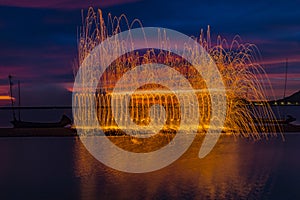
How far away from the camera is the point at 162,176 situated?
41.7 feet

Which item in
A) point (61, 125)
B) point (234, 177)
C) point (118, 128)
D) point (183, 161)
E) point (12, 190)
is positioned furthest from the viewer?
point (61, 125)

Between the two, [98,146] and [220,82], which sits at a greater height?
[220,82]

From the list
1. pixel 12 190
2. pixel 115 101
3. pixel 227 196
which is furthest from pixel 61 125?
pixel 227 196

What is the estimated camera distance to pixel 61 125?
29828 mm

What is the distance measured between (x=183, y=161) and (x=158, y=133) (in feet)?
29.4


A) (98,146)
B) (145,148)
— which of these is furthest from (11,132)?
(145,148)

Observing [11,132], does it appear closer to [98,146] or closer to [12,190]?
[98,146]

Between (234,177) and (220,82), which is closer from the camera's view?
(234,177)

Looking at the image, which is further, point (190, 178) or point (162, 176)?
point (162, 176)

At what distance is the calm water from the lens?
35.1 feet

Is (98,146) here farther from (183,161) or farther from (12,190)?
(12,190)

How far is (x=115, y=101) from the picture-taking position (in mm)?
24141

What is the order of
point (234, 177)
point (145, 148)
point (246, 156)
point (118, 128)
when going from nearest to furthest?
point (234, 177) → point (246, 156) → point (145, 148) → point (118, 128)

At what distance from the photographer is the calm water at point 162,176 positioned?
10695mm
